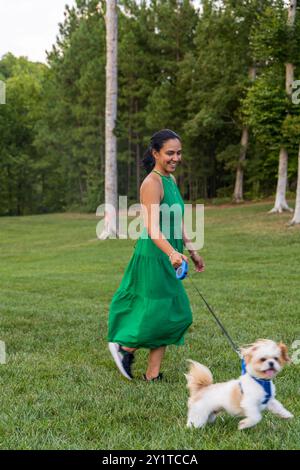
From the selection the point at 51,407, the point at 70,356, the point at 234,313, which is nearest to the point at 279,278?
the point at 234,313

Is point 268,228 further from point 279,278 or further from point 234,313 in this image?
point 234,313

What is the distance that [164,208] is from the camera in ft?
15.2

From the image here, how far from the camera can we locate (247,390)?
3.38m

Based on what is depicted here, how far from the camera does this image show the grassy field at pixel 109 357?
11.6 ft

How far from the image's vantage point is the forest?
1272 inches

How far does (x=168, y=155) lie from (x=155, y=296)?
115cm

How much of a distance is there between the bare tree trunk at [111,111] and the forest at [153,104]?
19.6 feet

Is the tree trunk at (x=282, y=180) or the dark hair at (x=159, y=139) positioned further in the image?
the tree trunk at (x=282, y=180)

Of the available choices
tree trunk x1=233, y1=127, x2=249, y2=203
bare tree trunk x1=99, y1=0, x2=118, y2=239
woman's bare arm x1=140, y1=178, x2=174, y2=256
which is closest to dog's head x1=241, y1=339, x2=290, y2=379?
woman's bare arm x1=140, y1=178, x2=174, y2=256

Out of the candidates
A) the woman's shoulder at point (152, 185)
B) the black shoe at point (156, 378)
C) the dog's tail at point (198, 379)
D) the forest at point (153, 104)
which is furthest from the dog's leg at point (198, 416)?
the forest at point (153, 104)

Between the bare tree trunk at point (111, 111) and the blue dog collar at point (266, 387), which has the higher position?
the bare tree trunk at point (111, 111)

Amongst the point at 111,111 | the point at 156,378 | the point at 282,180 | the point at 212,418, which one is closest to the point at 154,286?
the point at 156,378

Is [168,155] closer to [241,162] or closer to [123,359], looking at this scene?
[123,359]

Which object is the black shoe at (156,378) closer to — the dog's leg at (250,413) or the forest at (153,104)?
the dog's leg at (250,413)
